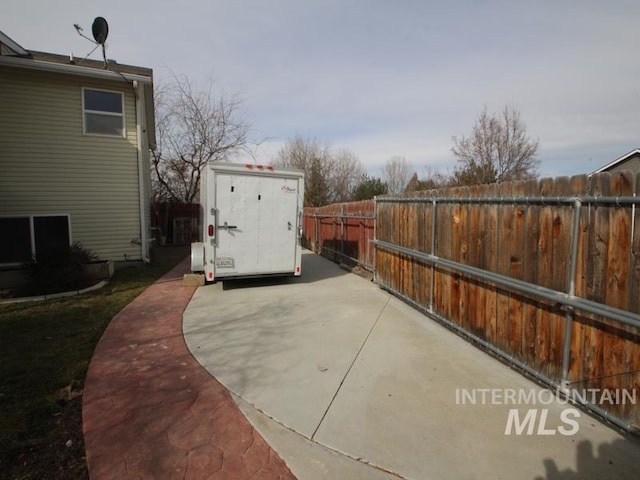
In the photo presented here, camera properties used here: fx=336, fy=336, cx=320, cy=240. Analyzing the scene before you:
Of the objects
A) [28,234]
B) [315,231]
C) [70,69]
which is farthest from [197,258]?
[315,231]

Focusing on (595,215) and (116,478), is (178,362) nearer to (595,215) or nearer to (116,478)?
(116,478)

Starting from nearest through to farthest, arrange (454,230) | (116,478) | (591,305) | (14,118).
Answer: (116,478), (591,305), (454,230), (14,118)

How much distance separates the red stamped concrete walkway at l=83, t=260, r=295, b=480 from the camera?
7.36 ft

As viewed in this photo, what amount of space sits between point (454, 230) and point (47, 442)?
15.6ft

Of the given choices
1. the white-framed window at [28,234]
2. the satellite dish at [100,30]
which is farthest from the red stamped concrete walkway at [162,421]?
the satellite dish at [100,30]

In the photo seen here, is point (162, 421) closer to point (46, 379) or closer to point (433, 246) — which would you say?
point (46, 379)

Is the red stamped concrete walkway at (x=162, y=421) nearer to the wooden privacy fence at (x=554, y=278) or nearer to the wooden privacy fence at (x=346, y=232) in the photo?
the wooden privacy fence at (x=554, y=278)

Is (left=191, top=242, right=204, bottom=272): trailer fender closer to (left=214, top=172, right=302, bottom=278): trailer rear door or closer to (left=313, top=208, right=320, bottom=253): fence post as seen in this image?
(left=214, top=172, right=302, bottom=278): trailer rear door

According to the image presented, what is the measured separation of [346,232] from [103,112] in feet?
25.4

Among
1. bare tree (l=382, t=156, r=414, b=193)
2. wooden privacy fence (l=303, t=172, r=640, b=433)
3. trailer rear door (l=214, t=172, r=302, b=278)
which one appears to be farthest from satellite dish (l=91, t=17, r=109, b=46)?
bare tree (l=382, t=156, r=414, b=193)

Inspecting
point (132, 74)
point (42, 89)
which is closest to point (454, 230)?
point (132, 74)

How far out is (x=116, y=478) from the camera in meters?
2.15

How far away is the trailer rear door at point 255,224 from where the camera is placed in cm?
683

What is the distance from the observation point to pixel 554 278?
3121 mm
